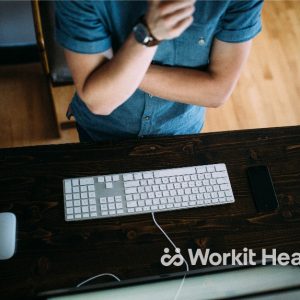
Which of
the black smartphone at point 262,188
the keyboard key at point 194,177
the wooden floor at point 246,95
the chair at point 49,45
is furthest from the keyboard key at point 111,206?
the wooden floor at point 246,95

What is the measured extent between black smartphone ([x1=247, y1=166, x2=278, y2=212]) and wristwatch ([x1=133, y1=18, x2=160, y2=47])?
1.50 feet

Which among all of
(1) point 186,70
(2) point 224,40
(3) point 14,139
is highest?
(2) point 224,40

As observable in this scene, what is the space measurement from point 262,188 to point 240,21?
0.41 meters

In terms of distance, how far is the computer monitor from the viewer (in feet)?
2.80

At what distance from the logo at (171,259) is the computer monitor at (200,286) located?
1.0 inches

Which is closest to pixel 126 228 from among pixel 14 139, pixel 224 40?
pixel 224 40

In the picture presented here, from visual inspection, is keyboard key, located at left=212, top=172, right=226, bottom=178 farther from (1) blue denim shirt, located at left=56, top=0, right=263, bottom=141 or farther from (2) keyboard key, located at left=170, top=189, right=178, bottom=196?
(1) blue denim shirt, located at left=56, top=0, right=263, bottom=141

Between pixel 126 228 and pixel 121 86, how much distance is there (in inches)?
12.8

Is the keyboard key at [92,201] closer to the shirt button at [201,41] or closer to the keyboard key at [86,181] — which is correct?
the keyboard key at [86,181]

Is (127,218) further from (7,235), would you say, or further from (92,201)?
(7,235)

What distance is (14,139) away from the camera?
6.28 feet

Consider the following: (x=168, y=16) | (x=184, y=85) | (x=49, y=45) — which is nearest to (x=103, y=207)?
(x=184, y=85)

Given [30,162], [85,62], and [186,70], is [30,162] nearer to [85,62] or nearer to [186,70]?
[85,62]

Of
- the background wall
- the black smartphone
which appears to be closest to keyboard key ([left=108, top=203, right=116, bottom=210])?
the black smartphone
